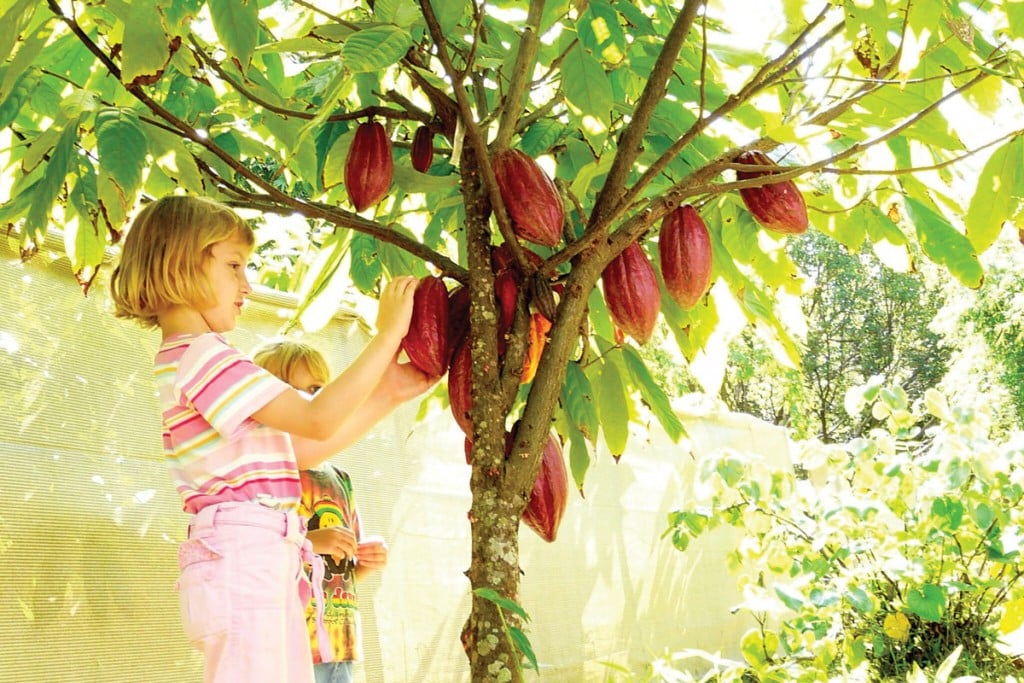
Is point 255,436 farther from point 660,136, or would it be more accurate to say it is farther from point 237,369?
point 660,136

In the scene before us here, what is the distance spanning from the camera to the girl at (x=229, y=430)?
3.34 ft

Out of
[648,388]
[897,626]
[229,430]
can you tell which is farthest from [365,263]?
[897,626]

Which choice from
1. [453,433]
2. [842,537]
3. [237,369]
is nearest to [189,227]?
[237,369]

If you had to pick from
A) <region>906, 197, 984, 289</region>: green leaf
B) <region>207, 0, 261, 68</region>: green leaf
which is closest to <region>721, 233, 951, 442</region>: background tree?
<region>906, 197, 984, 289</region>: green leaf

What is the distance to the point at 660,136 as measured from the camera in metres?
0.94

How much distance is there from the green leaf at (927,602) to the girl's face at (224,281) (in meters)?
1.49

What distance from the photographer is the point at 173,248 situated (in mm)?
1136

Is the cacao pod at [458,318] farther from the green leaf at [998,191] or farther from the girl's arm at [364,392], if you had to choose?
the green leaf at [998,191]

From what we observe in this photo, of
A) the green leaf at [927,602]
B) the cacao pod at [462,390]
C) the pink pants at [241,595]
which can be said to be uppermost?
the cacao pod at [462,390]

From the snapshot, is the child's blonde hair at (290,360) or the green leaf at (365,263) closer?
the green leaf at (365,263)

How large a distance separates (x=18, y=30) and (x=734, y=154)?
51cm

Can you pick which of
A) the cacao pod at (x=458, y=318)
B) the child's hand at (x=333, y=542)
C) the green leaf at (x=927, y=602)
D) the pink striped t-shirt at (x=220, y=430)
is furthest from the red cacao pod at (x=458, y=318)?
the green leaf at (x=927, y=602)

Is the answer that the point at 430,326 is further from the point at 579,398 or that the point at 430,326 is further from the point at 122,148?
the point at 122,148

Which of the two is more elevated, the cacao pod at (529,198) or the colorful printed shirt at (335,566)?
the cacao pod at (529,198)
